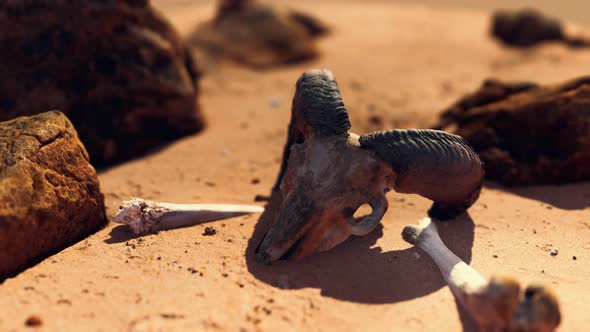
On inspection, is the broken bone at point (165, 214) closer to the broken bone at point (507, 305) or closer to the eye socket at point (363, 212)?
the eye socket at point (363, 212)

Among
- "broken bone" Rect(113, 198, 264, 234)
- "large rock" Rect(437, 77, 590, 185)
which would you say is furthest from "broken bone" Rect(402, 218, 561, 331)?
"large rock" Rect(437, 77, 590, 185)

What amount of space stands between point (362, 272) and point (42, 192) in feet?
7.91

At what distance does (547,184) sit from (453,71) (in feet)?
14.4

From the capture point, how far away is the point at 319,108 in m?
4.37

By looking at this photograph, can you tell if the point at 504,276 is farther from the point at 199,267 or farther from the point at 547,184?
the point at 547,184

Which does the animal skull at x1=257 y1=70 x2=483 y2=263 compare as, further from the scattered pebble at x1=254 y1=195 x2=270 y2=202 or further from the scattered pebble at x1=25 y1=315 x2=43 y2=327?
the scattered pebble at x1=25 y1=315 x2=43 y2=327

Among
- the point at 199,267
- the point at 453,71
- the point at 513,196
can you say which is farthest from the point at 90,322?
the point at 453,71

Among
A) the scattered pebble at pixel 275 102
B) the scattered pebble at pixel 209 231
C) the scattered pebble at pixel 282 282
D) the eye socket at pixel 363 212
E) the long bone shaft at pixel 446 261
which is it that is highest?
the scattered pebble at pixel 209 231

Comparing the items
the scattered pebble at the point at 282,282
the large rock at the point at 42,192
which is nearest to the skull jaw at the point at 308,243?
the scattered pebble at the point at 282,282

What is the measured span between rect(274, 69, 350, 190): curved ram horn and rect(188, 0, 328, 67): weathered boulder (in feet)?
17.4

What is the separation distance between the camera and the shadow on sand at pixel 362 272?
150 inches

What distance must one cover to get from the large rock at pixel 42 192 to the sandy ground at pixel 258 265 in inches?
5.3

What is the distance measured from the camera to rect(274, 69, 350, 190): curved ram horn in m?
4.29

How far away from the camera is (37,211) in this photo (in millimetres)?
3812
